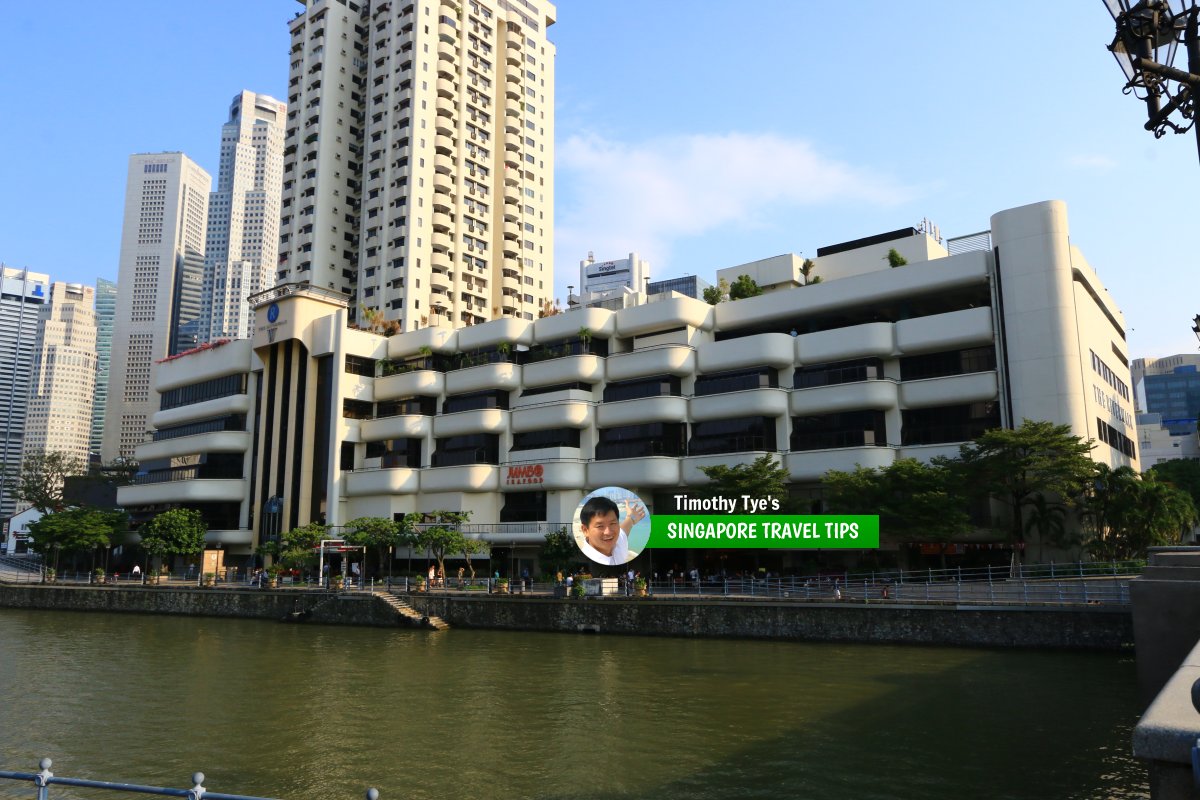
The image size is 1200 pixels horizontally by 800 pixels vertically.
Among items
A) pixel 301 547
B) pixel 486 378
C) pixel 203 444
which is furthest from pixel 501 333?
pixel 203 444

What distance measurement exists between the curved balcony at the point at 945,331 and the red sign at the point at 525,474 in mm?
26971

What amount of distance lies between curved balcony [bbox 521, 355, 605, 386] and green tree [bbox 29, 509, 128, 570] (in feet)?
131

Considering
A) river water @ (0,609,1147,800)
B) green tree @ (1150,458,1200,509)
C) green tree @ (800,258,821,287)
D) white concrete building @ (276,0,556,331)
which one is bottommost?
river water @ (0,609,1147,800)

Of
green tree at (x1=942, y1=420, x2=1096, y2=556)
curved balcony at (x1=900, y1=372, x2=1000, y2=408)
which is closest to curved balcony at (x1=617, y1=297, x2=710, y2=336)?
curved balcony at (x1=900, y1=372, x2=1000, y2=408)

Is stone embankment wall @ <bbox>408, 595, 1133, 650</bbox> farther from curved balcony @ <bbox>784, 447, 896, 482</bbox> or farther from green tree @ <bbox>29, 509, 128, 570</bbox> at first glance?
green tree @ <bbox>29, 509, 128, 570</bbox>

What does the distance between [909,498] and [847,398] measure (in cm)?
960

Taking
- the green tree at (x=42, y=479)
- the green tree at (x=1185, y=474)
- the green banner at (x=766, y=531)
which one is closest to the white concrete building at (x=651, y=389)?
the green banner at (x=766, y=531)

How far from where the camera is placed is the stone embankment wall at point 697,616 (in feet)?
123

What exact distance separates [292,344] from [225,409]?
9.51 m

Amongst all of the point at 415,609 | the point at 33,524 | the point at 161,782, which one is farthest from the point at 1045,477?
the point at 33,524

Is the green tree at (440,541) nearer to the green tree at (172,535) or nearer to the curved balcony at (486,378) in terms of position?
the curved balcony at (486,378)

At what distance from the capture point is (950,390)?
5488 cm

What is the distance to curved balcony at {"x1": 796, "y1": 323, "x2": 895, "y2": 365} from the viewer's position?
57344 millimetres

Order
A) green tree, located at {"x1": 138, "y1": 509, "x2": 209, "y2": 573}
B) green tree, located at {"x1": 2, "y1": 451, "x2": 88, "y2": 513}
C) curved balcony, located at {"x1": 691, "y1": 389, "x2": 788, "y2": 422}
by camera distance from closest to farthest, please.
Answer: curved balcony, located at {"x1": 691, "y1": 389, "x2": 788, "y2": 422} → green tree, located at {"x1": 138, "y1": 509, "x2": 209, "y2": 573} → green tree, located at {"x1": 2, "y1": 451, "x2": 88, "y2": 513}
